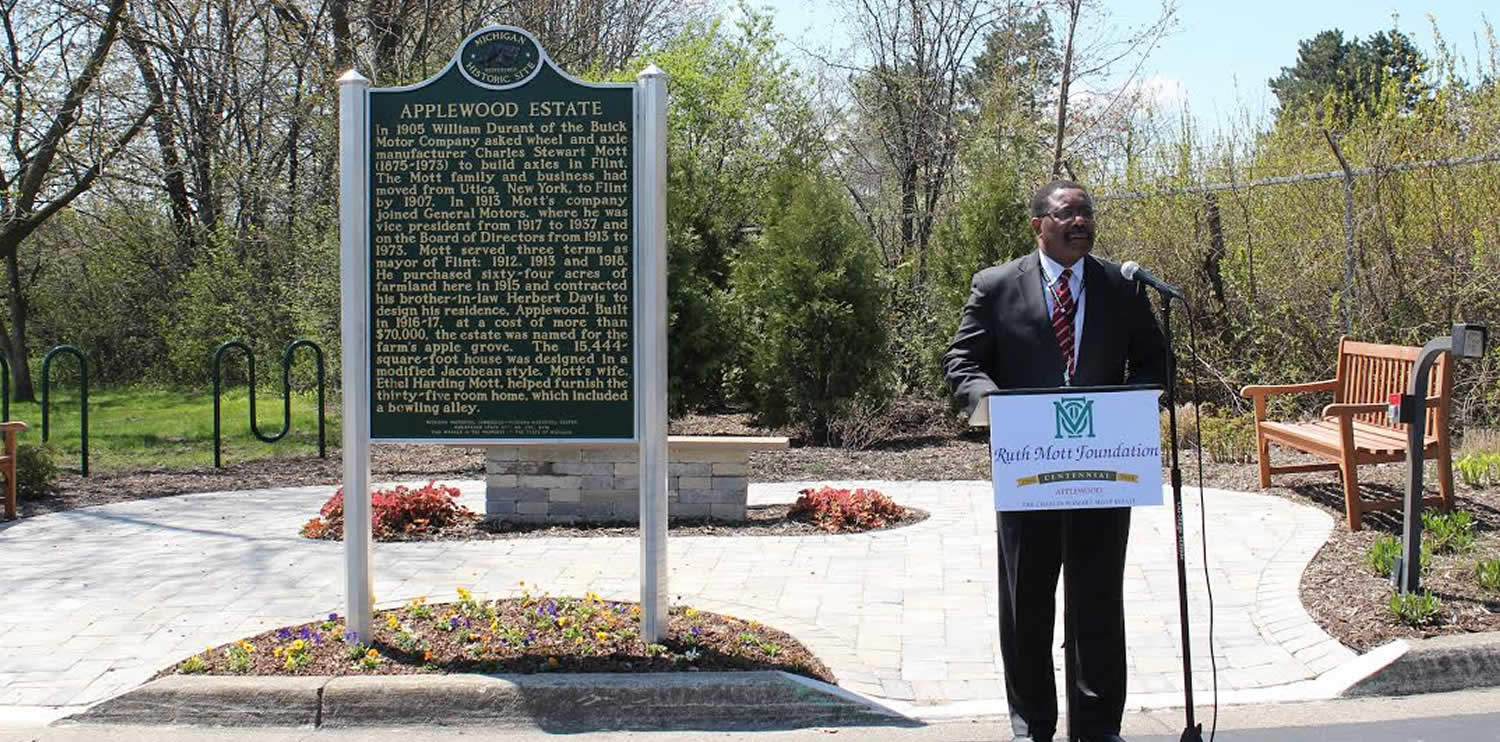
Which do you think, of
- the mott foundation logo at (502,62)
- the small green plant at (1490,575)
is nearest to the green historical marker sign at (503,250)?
the mott foundation logo at (502,62)

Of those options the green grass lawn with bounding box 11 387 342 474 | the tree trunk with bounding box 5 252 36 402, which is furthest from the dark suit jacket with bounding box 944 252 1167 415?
the tree trunk with bounding box 5 252 36 402

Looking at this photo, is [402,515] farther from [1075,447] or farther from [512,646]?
[1075,447]

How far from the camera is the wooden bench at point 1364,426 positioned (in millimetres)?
8102

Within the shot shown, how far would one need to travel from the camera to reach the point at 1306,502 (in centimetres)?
941

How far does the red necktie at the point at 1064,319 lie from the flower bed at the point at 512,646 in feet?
6.22

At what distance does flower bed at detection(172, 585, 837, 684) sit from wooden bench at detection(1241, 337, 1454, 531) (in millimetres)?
4170

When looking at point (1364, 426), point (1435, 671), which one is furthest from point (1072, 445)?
point (1364, 426)

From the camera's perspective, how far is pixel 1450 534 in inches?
284

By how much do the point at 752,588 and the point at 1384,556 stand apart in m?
3.31

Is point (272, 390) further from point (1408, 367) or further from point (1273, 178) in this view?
point (1408, 367)

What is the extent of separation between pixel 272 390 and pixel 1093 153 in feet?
42.2

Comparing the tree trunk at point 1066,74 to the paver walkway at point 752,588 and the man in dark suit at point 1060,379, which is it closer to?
the paver walkway at point 752,588

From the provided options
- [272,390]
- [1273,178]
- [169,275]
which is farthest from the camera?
[169,275]

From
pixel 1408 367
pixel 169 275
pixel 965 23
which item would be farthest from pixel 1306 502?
pixel 169 275
